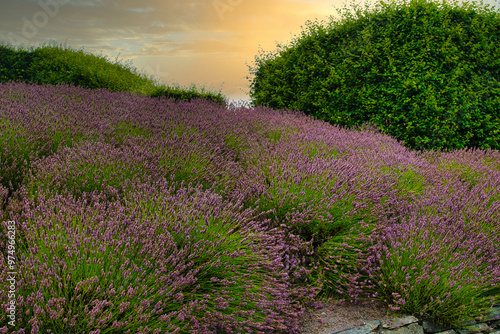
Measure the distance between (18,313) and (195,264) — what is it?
984 millimetres

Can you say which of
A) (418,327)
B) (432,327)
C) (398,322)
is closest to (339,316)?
(398,322)

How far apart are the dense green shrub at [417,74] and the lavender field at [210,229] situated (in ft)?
8.02

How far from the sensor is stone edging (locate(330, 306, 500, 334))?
2.58 m

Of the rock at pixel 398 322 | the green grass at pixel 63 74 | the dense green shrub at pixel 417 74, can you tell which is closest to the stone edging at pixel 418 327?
the rock at pixel 398 322

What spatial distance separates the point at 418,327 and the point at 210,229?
1.63 metres

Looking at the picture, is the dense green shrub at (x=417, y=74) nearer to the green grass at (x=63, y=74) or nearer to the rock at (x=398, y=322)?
the green grass at (x=63, y=74)

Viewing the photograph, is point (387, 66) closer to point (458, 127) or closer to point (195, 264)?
point (458, 127)

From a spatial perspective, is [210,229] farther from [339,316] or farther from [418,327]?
[418,327]

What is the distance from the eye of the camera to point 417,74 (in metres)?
6.69

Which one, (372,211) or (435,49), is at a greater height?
(435,49)

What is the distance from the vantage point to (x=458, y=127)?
6852 millimetres

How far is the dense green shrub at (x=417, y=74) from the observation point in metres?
6.72

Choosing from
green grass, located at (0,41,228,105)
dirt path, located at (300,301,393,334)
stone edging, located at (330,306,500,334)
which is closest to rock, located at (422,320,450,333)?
Answer: stone edging, located at (330,306,500,334)

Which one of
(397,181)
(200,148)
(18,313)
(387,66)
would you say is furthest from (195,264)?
(387,66)
